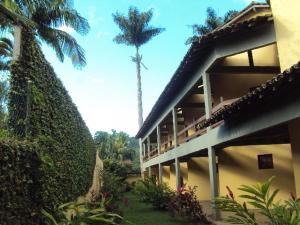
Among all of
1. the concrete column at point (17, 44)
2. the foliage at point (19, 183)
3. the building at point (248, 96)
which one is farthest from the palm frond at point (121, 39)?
the foliage at point (19, 183)

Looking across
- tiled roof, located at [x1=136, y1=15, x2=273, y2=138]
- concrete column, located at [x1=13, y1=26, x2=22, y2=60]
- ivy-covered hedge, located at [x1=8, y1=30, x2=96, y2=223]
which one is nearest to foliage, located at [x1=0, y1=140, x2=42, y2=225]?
ivy-covered hedge, located at [x1=8, y1=30, x2=96, y2=223]

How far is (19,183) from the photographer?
602cm

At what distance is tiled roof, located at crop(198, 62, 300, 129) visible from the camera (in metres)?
6.42

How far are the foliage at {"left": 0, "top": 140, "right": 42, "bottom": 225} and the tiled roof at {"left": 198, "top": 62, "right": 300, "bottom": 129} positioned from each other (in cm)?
428

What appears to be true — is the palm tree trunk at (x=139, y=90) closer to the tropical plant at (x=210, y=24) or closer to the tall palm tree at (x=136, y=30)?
the tall palm tree at (x=136, y=30)

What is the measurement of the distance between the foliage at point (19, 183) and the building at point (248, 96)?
438cm

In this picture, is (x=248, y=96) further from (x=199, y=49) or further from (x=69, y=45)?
(x=69, y=45)

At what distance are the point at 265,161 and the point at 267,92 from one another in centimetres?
801

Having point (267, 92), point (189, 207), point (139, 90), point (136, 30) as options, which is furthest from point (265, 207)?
point (136, 30)

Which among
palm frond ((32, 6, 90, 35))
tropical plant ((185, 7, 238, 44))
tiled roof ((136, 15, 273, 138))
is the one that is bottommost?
tiled roof ((136, 15, 273, 138))

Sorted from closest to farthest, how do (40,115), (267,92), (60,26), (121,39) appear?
(267,92) → (40,115) → (60,26) → (121,39)

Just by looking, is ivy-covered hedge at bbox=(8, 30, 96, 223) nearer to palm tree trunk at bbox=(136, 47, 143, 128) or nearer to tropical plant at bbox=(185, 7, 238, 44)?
tropical plant at bbox=(185, 7, 238, 44)

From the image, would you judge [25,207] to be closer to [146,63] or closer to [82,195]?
[82,195]

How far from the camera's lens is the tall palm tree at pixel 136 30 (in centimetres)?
4506
